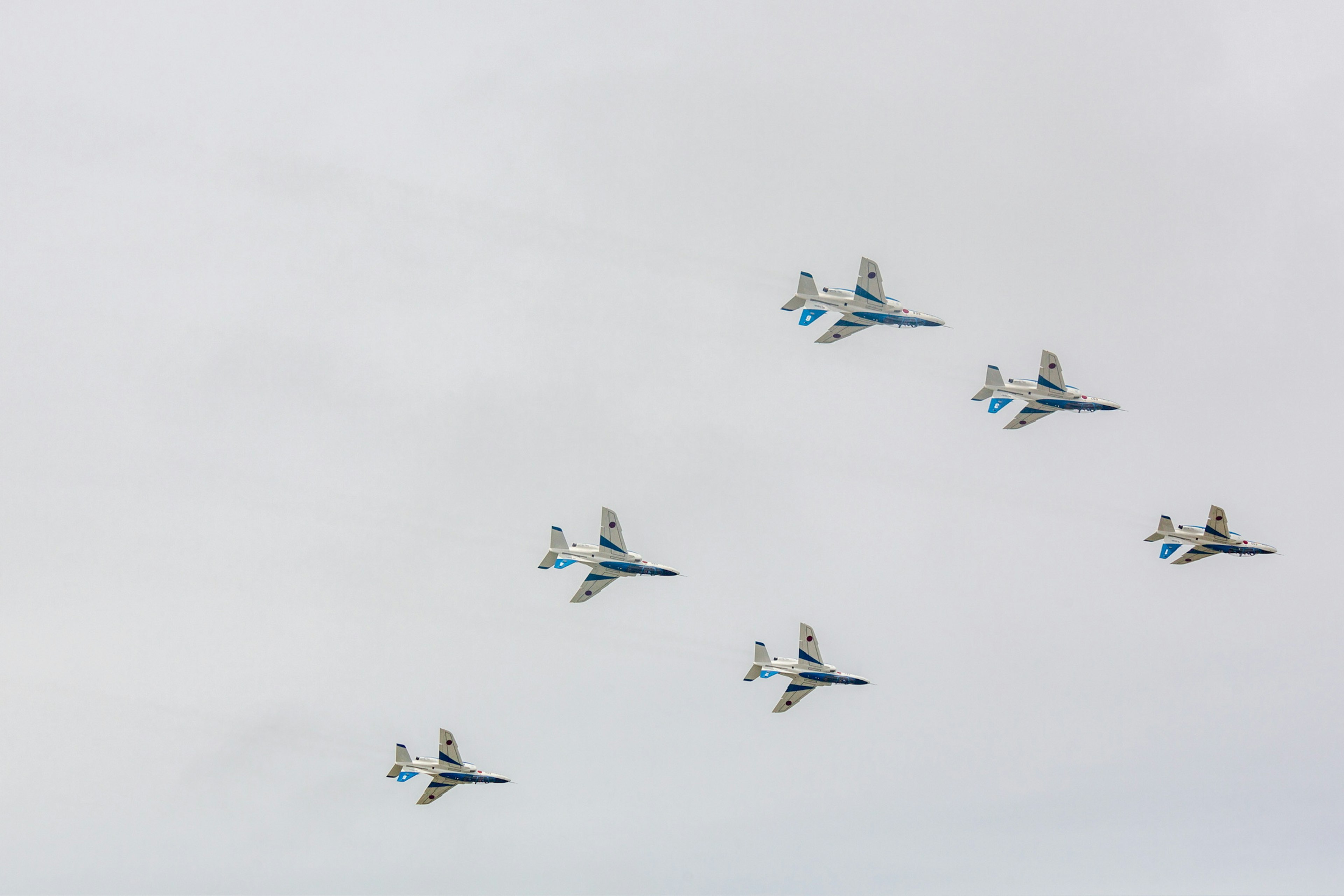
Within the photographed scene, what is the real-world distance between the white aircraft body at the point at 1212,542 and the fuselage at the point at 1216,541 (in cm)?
4

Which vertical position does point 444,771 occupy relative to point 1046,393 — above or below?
below

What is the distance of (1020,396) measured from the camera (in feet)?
508

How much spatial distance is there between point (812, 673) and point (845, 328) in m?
38.4

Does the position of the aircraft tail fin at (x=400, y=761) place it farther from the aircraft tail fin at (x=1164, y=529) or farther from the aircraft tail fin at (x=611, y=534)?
the aircraft tail fin at (x=1164, y=529)

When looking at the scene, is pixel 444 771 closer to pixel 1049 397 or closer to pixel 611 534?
→ pixel 611 534

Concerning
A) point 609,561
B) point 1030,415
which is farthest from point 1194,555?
point 609,561

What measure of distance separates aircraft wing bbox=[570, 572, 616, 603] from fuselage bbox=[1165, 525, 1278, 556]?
58.7 m

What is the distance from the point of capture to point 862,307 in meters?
155

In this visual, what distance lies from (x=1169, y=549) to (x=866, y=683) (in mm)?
35420

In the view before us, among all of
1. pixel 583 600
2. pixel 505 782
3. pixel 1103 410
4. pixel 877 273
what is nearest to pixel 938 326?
pixel 877 273

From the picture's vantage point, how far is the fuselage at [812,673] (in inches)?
6004

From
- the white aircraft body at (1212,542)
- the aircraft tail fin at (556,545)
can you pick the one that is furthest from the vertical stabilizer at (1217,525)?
the aircraft tail fin at (556,545)

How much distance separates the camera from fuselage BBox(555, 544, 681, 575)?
150m

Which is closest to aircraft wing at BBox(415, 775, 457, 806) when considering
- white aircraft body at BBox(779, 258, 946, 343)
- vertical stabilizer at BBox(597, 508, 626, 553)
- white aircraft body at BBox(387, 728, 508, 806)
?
white aircraft body at BBox(387, 728, 508, 806)
